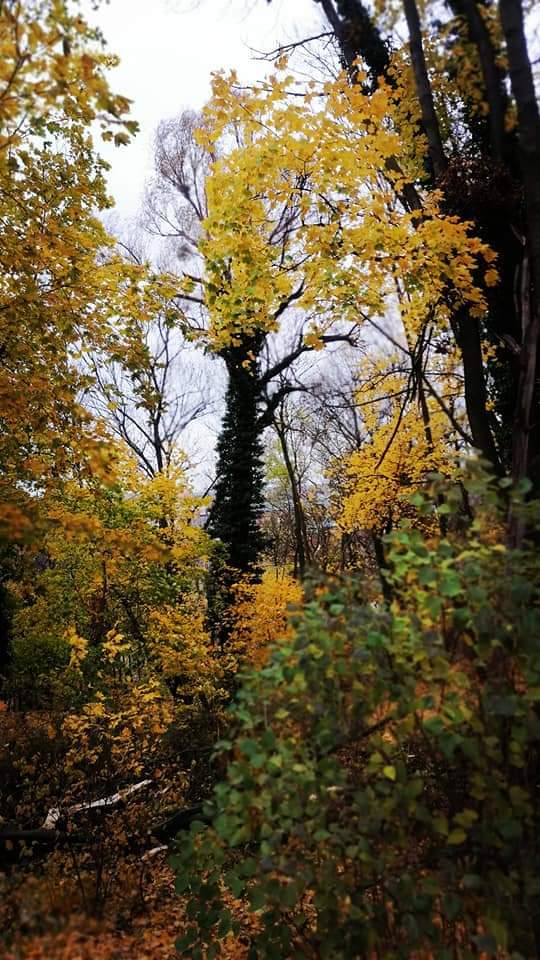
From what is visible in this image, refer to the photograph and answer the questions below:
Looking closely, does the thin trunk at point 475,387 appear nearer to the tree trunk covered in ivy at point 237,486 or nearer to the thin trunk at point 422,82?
the thin trunk at point 422,82

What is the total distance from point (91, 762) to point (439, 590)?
6.38m

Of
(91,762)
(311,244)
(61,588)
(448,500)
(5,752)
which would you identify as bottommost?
(5,752)

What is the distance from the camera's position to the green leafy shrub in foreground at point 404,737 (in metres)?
2.25

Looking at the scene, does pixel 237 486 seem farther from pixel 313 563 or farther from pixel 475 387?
pixel 475 387

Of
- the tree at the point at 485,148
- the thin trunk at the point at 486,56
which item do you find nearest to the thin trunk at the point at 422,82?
the tree at the point at 485,148

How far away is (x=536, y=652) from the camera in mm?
2283

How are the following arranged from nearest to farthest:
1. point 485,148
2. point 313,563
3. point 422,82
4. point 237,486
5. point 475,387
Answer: point 422,82 → point 475,387 → point 485,148 → point 313,563 → point 237,486

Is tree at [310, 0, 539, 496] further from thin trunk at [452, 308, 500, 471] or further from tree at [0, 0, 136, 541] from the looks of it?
tree at [0, 0, 136, 541]

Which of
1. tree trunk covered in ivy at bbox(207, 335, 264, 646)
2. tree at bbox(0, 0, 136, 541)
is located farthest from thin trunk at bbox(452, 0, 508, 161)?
tree trunk covered in ivy at bbox(207, 335, 264, 646)

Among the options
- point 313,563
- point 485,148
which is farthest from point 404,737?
point 485,148

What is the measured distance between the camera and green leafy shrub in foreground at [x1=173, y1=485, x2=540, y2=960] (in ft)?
7.37

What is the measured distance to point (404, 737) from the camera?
95.7 inches

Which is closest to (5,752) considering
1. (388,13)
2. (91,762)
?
(91,762)

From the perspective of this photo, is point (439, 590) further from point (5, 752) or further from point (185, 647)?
point (5, 752)
